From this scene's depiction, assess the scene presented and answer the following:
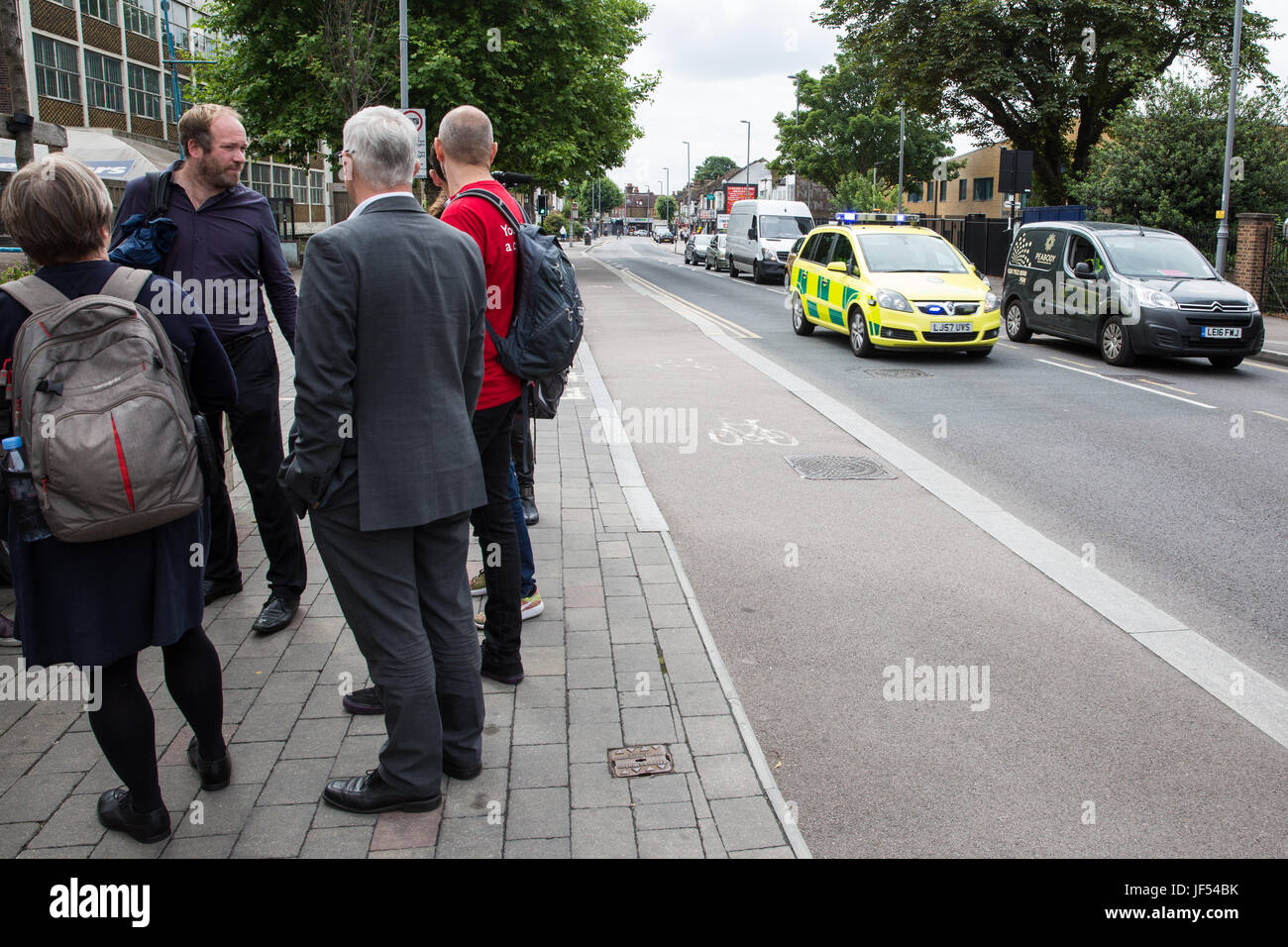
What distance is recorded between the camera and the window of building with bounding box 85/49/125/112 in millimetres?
38094

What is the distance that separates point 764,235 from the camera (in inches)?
1308

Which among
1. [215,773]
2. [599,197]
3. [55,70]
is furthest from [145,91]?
[599,197]

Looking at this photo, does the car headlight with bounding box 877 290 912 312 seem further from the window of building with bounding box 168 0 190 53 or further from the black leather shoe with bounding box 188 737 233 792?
the window of building with bounding box 168 0 190 53

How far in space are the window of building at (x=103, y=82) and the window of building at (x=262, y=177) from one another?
913 centimetres

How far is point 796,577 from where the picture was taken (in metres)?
5.59

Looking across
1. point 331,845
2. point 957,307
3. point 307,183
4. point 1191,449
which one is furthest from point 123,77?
point 331,845

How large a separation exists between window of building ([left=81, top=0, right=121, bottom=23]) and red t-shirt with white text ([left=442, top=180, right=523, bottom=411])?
41247 mm

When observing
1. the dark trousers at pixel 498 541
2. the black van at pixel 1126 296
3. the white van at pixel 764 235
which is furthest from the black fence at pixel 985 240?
the dark trousers at pixel 498 541

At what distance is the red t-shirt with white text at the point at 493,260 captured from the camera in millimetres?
3715

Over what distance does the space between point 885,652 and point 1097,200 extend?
82.7 feet

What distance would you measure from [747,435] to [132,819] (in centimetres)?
685

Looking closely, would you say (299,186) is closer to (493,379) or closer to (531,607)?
(531,607)

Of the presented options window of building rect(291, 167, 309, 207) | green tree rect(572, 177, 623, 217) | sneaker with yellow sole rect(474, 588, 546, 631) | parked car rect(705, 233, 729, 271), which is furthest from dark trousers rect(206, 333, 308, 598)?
green tree rect(572, 177, 623, 217)
